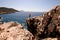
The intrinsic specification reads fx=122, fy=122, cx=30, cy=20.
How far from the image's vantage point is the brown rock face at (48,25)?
28297mm

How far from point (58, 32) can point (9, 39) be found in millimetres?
24088

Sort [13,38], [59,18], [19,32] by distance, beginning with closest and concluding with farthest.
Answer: [13,38]
[19,32]
[59,18]

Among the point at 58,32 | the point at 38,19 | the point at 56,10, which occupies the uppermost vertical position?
the point at 56,10

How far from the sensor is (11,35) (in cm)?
428

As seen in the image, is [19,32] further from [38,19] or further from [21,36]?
[38,19]

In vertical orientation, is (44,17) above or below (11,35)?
below

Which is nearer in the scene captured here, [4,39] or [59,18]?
[4,39]

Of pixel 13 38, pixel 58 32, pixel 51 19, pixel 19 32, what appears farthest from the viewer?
pixel 51 19

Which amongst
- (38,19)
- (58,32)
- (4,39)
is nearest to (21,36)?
(4,39)

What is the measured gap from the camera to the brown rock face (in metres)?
28.3

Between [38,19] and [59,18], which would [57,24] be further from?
[38,19]

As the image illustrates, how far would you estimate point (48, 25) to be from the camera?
30.5 meters

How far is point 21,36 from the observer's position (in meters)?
4.10

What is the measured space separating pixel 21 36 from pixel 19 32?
363mm
